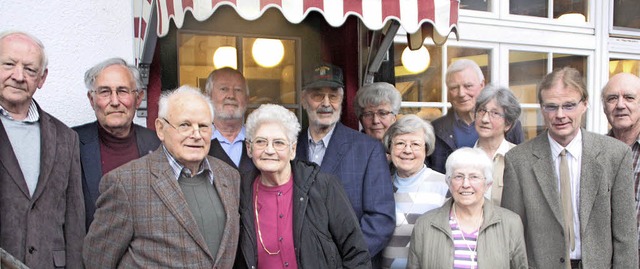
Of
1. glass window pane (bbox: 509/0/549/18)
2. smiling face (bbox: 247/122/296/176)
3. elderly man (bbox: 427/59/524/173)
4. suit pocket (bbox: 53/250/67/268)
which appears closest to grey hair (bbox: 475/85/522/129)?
elderly man (bbox: 427/59/524/173)

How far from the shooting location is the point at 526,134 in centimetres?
520

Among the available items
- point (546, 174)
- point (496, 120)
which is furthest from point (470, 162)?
point (496, 120)

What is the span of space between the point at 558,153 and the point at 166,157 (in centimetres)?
182

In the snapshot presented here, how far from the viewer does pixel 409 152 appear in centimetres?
269

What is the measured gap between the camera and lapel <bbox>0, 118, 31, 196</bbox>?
6.75 feet

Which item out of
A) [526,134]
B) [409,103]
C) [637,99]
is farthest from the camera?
[526,134]

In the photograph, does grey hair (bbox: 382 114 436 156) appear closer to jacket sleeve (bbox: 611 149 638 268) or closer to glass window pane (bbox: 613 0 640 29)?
jacket sleeve (bbox: 611 149 638 268)

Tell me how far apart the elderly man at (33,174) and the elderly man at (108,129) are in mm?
138

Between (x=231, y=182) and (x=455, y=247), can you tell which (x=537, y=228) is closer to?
(x=455, y=247)

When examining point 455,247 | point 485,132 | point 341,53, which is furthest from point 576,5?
point 455,247

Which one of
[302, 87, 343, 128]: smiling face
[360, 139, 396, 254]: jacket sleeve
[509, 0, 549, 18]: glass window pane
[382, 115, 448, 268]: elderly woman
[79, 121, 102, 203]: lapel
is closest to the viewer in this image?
[79, 121, 102, 203]: lapel

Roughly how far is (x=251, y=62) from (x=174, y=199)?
6.88 feet

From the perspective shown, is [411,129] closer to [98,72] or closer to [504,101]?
[504,101]

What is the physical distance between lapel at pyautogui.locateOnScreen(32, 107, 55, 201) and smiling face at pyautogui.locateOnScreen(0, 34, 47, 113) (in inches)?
4.1
